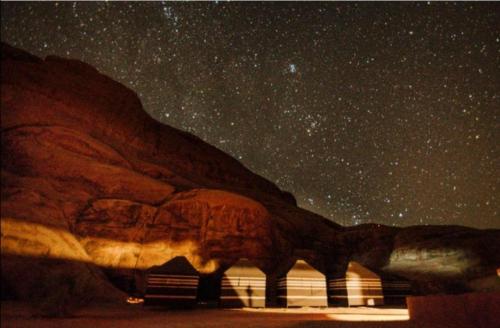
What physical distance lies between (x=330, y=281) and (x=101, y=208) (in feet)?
60.9

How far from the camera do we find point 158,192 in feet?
95.5

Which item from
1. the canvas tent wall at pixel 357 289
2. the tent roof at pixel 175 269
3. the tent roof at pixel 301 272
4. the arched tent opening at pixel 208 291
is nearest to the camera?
the tent roof at pixel 175 269

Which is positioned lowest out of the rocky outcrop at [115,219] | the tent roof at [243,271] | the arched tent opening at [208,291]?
the arched tent opening at [208,291]

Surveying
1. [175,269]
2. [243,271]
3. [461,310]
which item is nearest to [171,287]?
[175,269]

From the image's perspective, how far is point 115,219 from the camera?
24391mm

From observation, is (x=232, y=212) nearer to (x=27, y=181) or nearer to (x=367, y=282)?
(x=367, y=282)

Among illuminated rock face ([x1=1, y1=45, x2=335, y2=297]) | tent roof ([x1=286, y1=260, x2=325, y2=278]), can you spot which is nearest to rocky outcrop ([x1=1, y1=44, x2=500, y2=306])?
illuminated rock face ([x1=1, y1=45, x2=335, y2=297])

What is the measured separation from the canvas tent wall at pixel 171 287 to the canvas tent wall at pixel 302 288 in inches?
228

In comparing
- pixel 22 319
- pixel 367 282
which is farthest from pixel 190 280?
pixel 367 282

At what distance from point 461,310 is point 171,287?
13.3 meters

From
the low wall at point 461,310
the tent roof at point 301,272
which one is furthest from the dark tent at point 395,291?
the low wall at point 461,310

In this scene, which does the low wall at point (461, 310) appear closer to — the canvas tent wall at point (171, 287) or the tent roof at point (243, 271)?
the canvas tent wall at point (171, 287)

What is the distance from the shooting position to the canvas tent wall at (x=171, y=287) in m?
15.5

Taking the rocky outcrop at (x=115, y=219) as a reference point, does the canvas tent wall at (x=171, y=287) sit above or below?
below
